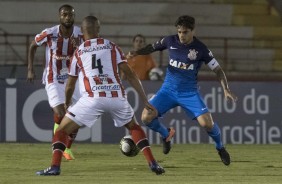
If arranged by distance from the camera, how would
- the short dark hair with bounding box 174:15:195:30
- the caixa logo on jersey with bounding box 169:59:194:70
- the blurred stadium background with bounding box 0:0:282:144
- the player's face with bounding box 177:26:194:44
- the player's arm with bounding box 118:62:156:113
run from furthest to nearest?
the blurred stadium background with bounding box 0:0:282:144 < the caixa logo on jersey with bounding box 169:59:194:70 < the player's face with bounding box 177:26:194:44 < the short dark hair with bounding box 174:15:195:30 < the player's arm with bounding box 118:62:156:113

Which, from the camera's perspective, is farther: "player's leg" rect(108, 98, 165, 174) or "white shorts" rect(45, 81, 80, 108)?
"white shorts" rect(45, 81, 80, 108)

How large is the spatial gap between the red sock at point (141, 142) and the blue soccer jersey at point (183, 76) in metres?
2.04

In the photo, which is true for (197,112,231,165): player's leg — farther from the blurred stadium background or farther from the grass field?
the blurred stadium background

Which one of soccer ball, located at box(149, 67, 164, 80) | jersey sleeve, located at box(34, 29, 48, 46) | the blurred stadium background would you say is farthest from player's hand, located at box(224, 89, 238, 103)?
soccer ball, located at box(149, 67, 164, 80)

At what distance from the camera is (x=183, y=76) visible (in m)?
13.3

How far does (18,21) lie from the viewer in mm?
24172

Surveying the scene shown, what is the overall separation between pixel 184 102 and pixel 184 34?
0.99 metres

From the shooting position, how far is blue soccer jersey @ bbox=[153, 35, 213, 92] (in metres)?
13.0

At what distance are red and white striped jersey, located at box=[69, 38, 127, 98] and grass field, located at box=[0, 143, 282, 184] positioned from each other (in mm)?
967

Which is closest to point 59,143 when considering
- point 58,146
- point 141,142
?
point 58,146

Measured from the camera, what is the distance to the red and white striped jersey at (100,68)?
1096 centimetres

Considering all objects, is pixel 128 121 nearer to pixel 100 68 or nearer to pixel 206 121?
pixel 100 68

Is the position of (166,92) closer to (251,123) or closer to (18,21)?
(251,123)

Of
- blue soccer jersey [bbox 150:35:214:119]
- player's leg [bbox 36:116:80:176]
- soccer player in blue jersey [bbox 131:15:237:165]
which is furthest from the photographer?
blue soccer jersey [bbox 150:35:214:119]
